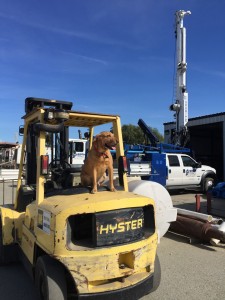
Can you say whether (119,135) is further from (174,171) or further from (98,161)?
(174,171)

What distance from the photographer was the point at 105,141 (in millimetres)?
4234

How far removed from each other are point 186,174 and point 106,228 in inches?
512

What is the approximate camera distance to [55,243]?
3.58m

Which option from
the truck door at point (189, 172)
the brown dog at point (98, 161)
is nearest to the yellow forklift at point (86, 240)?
the brown dog at point (98, 161)

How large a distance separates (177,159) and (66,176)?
11.7m

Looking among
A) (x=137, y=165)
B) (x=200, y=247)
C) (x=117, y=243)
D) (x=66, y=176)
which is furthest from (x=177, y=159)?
(x=117, y=243)

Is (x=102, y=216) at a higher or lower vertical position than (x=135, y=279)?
higher

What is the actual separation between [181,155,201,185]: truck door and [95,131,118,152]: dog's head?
12448 mm

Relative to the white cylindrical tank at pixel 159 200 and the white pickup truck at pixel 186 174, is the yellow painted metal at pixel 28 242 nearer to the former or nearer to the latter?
the white cylindrical tank at pixel 159 200

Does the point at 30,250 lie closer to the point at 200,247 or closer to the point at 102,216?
the point at 102,216

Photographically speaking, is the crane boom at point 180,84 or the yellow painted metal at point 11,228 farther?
the crane boom at point 180,84

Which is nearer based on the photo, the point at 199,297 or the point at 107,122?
the point at 199,297

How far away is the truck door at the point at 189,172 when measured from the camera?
53.4ft

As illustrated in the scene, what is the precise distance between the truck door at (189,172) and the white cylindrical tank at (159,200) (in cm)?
926
